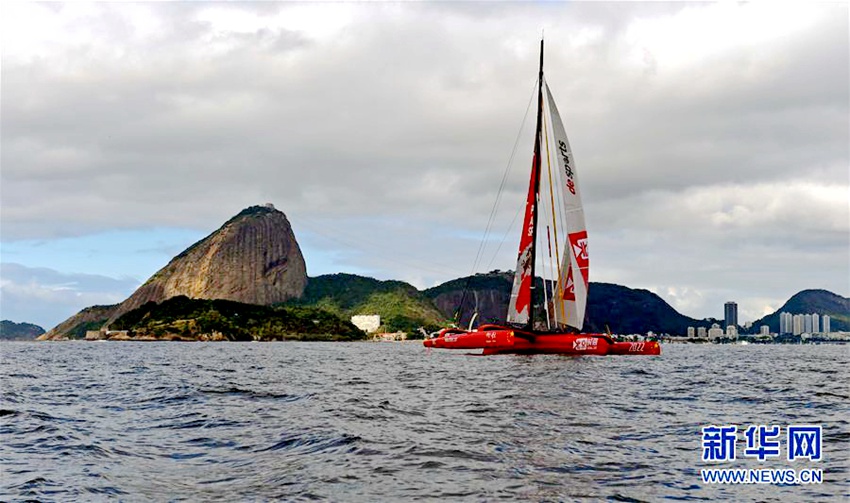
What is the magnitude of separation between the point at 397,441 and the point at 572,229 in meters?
55.7

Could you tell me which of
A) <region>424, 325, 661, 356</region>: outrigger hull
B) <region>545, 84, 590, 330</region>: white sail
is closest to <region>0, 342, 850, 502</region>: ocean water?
<region>424, 325, 661, 356</region>: outrigger hull

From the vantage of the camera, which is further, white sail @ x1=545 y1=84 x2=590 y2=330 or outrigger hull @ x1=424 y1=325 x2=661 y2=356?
white sail @ x1=545 y1=84 x2=590 y2=330

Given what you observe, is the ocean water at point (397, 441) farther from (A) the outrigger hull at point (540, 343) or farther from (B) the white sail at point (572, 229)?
(B) the white sail at point (572, 229)

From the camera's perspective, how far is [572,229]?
72875 mm

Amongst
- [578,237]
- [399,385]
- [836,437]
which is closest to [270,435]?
[836,437]

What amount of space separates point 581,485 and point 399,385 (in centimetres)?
2480

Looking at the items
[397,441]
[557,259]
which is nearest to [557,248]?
[557,259]

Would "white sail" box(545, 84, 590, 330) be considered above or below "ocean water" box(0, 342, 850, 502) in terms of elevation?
above

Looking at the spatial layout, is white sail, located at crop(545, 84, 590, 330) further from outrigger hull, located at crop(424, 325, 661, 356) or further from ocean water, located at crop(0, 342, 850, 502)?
ocean water, located at crop(0, 342, 850, 502)

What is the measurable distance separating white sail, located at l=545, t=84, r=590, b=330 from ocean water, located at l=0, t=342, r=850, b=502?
3570cm

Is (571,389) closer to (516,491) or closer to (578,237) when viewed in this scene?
(516,491)

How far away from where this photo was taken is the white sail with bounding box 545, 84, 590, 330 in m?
72.6

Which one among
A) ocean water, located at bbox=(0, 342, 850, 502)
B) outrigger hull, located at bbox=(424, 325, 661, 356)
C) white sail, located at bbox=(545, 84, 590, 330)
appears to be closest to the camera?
ocean water, located at bbox=(0, 342, 850, 502)

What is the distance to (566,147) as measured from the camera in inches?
2879
